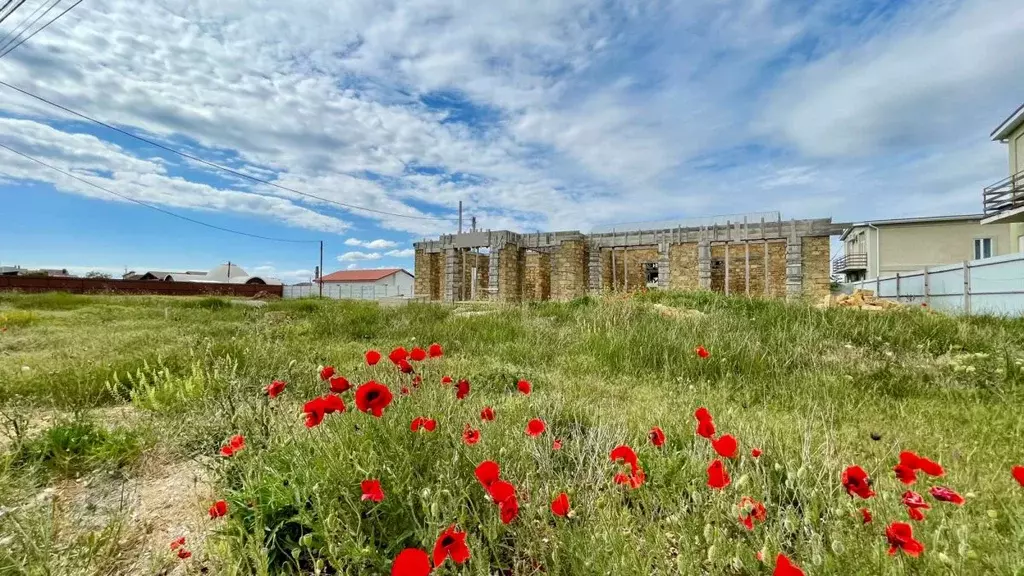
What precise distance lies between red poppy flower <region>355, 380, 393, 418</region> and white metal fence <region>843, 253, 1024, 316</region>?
1060 cm

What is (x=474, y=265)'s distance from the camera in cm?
2075

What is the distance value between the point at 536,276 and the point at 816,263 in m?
10.8

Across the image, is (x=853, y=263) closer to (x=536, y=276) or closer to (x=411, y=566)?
(x=536, y=276)

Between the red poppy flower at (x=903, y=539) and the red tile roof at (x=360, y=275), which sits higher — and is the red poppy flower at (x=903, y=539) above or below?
below

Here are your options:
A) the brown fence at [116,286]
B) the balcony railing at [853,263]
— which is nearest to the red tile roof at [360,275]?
the brown fence at [116,286]

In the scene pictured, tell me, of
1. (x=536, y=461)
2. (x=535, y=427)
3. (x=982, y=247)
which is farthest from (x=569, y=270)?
(x=982, y=247)

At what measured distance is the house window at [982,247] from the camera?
72.6 ft

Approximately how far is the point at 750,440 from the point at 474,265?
1915cm

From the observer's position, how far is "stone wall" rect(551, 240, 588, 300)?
58.6ft

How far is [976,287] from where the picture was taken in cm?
1007

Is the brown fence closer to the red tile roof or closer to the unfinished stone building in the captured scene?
the unfinished stone building

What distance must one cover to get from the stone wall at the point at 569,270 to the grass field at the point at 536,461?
43.3 ft

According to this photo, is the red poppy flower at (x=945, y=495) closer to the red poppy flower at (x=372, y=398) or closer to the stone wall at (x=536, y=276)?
the red poppy flower at (x=372, y=398)

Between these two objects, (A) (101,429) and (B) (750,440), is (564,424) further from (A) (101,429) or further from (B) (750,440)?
(A) (101,429)
